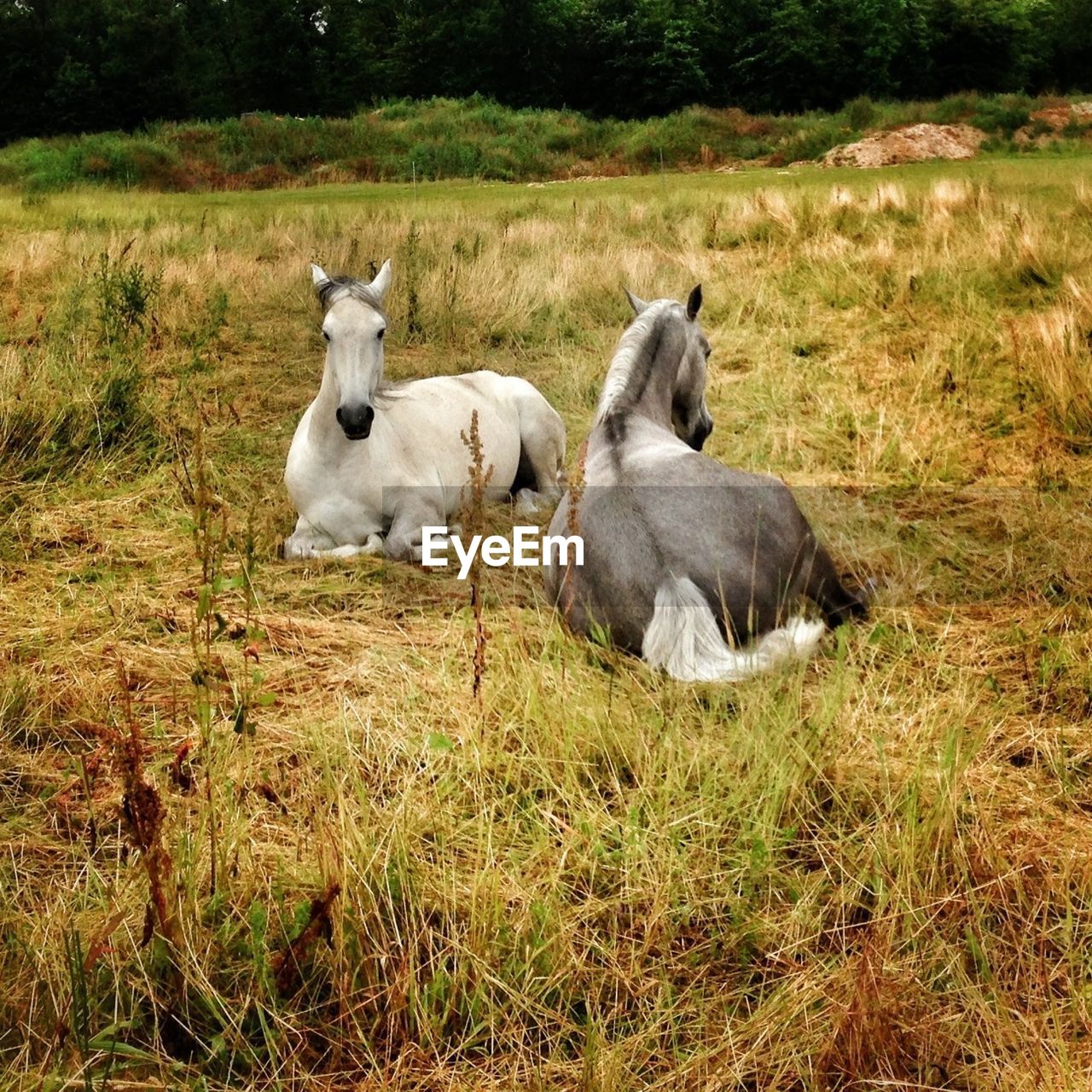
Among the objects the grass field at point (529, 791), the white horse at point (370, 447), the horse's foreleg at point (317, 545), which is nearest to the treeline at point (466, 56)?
the white horse at point (370, 447)

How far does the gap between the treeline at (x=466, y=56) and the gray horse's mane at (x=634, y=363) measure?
95.7ft

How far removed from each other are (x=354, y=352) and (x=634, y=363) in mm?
1261

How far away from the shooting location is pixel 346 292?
15.6 feet

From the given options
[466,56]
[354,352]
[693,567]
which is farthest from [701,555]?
[466,56]

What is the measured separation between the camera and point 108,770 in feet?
9.42

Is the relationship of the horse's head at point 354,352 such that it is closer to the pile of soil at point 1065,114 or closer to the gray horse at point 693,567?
the gray horse at point 693,567

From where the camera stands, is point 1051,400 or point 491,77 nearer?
point 1051,400

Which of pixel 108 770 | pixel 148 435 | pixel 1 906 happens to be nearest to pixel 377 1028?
pixel 1 906

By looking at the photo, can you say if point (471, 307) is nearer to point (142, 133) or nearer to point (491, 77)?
point (142, 133)

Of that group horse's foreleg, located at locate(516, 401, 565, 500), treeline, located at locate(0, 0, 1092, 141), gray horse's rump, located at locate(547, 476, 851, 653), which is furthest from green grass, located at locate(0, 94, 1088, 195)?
gray horse's rump, located at locate(547, 476, 851, 653)

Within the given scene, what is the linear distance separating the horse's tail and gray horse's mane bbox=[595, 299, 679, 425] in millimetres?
1110

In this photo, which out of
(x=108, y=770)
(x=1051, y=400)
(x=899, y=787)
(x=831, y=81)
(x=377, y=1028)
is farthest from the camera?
(x=831, y=81)

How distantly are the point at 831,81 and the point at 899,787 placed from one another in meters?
36.4

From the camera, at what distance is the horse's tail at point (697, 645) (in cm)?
326
